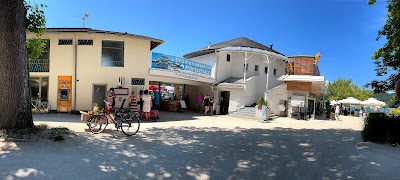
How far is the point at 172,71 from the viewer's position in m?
17.5

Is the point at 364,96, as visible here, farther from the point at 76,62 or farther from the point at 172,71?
the point at 76,62

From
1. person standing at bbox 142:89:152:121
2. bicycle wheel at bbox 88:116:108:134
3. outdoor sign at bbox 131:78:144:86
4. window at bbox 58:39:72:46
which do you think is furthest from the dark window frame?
bicycle wheel at bbox 88:116:108:134

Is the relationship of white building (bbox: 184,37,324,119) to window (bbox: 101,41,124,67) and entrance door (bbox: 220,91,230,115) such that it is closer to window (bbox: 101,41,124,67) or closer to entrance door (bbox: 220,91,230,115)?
entrance door (bbox: 220,91,230,115)

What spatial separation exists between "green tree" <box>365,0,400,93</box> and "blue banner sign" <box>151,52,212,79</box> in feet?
35.5

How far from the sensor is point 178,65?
18031 millimetres

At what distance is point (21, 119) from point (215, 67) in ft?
51.1

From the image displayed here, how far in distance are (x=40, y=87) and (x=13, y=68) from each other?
10019 millimetres

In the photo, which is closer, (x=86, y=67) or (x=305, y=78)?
(x=86, y=67)

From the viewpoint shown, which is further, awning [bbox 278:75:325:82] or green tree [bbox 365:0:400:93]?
awning [bbox 278:75:325:82]

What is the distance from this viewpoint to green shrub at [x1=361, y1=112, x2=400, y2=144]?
9430 mm

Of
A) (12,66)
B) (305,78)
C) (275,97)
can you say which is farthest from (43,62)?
(305,78)

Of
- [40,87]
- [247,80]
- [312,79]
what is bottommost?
[40,87]

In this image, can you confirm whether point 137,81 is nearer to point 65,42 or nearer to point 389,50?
point 65,42

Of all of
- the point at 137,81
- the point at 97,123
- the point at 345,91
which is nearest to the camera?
the point at 97,123
